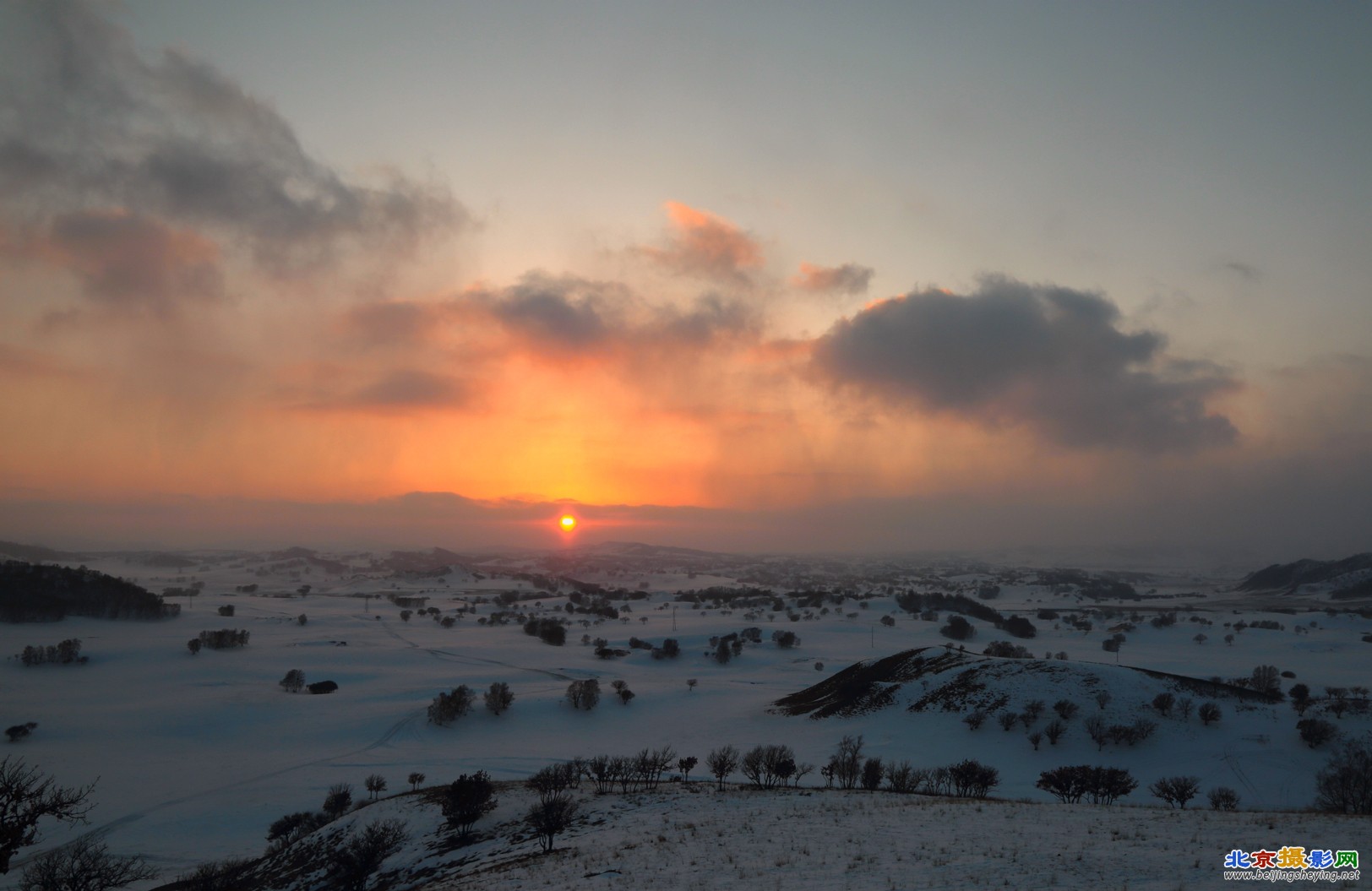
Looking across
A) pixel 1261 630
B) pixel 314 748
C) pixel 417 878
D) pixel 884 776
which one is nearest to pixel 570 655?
pixel 314 748

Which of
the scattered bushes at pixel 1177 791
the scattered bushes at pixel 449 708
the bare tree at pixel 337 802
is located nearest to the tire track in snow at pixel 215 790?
the scattered bushes at pixel 449 708

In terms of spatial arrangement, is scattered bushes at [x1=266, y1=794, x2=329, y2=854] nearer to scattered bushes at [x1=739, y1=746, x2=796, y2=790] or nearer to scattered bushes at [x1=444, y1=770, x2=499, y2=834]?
scattered bushes at [x1=444, y1=770, x2=499, y2=834]

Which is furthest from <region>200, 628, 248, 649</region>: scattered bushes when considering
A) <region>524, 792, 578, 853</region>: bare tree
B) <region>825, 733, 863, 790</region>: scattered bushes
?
<region>825, 733, 863, 790</region>: scattered bushes

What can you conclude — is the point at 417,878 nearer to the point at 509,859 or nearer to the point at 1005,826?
the point at 509,859

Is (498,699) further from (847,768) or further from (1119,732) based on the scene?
(1119,732)

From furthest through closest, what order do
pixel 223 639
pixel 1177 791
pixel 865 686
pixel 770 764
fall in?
pixel 223 639
pixel 865 686
pixel 770 764
pixel 1177 791

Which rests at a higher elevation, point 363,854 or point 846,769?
point 363,854

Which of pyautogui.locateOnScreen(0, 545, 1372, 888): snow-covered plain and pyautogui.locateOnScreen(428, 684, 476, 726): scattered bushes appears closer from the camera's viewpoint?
pyautogui.locateOnScreen(0, 545, 1372, 888): snow-covered plain

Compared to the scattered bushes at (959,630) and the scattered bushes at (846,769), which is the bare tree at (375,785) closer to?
the scattered bushes at (846,769)

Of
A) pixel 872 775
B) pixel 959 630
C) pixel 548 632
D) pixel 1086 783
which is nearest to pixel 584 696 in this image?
pixel 872 775
